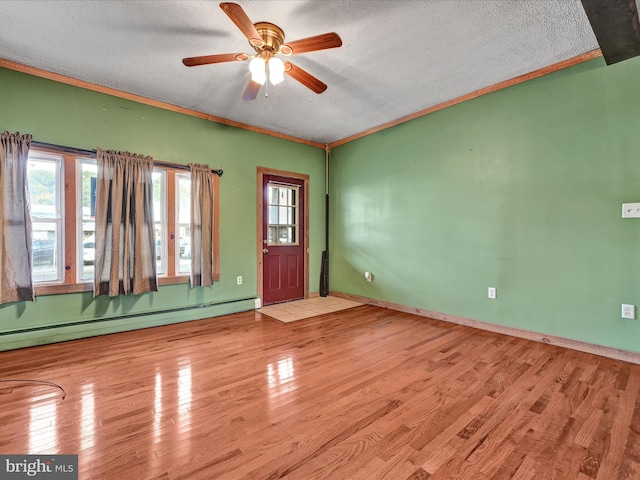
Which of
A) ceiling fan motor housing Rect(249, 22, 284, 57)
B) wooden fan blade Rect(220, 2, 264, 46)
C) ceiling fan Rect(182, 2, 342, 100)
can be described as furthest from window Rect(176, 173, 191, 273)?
wooden fan blade Rect(220, 2, 264, 46)

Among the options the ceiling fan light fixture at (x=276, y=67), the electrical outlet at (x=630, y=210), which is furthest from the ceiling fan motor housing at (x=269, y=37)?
the electrical outlet at (x=630, y=210)

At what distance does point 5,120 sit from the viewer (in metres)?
2.76

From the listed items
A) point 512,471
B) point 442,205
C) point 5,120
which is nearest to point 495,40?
point 442,205

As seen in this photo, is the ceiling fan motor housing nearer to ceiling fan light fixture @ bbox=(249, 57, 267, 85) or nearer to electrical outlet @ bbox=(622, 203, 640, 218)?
ceiling fan light fixture @ bbox=(249, 57, 267, 85)

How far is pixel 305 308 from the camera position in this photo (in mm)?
4402

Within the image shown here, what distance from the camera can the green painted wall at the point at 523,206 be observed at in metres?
2.59

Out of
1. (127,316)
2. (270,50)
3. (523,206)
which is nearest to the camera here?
(270,50)

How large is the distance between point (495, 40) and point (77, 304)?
4769 mm

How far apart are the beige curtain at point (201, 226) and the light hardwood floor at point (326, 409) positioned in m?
0.98

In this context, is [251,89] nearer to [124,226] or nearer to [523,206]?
[124,226]

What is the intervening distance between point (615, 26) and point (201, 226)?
4.35 metres

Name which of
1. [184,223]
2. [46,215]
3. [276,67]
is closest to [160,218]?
[184,223]

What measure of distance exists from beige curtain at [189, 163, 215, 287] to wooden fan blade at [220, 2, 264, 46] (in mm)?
2122

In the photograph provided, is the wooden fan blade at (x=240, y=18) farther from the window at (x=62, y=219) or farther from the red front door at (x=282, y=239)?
the red front door at (x=282, y=239)
